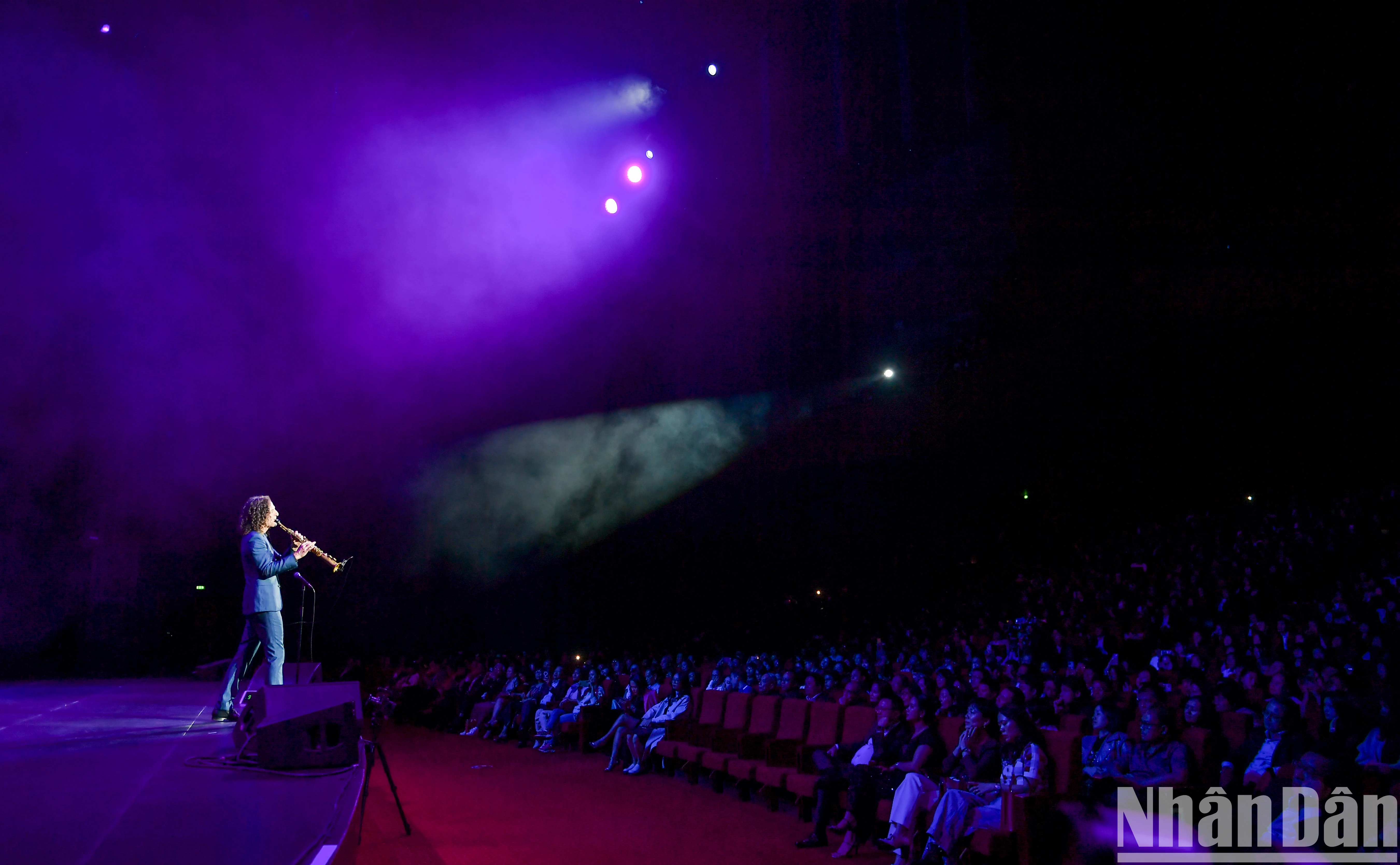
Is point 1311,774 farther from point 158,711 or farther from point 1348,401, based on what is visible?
point 1348,401

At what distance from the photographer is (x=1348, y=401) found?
15359mm

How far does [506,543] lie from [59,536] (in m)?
6.15

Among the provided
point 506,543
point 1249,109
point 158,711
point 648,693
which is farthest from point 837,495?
point 158,711

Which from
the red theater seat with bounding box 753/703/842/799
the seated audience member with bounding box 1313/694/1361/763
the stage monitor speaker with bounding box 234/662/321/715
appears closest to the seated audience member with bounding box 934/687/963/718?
the red theater seat with bounding box 753/703/842/799

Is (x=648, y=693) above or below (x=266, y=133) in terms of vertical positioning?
below

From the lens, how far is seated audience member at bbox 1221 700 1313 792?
442cm

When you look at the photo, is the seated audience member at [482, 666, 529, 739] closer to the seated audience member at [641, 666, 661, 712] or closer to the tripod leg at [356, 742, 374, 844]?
the seated audience member at [641, 666, 661, 712]

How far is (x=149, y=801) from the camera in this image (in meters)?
2.90

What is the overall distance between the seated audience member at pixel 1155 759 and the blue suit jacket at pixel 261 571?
4.49 m

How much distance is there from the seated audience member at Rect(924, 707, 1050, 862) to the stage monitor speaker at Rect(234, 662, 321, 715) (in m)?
3.26

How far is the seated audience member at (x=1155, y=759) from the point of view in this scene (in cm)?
455

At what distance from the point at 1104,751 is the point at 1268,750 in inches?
32.0

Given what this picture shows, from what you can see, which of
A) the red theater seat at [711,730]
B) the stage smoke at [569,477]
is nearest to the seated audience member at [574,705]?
the red theater seat at [711,730]

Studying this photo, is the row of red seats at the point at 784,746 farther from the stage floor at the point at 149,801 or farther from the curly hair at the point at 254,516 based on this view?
the curly hair at the point at 254,516
